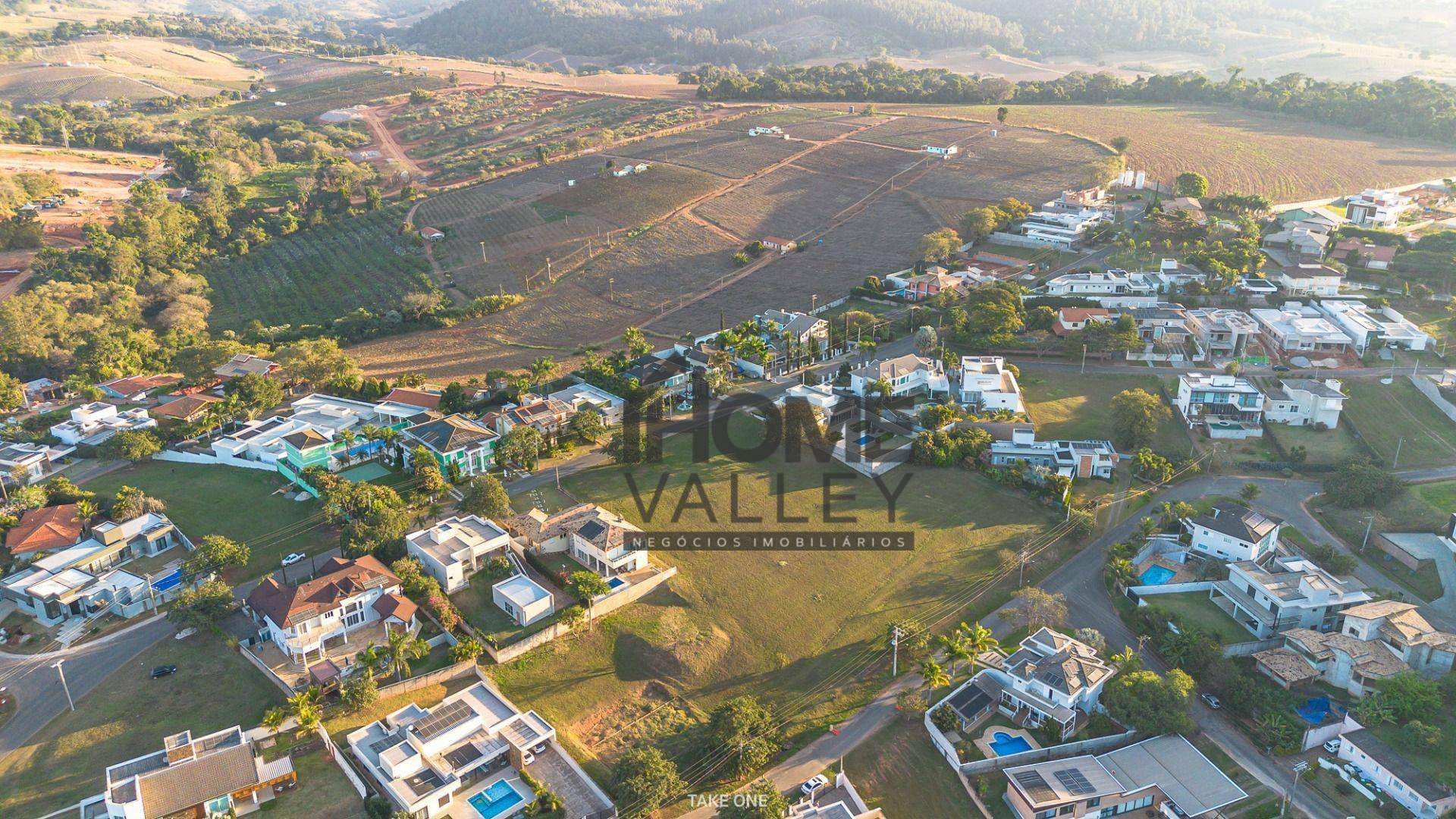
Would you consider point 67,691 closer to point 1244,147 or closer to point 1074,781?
point 1074,781

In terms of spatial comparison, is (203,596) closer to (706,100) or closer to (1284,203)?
(1284,203)

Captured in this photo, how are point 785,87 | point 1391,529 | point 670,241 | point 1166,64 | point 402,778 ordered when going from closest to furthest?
point 402,778, point 1391,529, point 670,241, point 785,87, point 1166,64

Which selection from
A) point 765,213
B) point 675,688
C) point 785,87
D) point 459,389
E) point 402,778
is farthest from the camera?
point 785,87

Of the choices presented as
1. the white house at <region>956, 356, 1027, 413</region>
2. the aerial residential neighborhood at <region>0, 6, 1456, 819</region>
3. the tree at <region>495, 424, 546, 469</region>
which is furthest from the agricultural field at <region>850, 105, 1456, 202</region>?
the tree at <region>495, 424, 546, 469</region>

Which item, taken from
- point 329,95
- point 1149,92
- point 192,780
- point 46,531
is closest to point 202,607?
point 192,780

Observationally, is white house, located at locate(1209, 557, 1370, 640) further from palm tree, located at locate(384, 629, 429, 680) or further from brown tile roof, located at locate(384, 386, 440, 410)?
brown tile roof, located at locate(384, 386, 440, 410)

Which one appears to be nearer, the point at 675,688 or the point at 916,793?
the point at 916,793

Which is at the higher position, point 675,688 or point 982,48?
point 982,48

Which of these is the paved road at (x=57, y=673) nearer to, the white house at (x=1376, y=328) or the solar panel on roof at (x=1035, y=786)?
the solar panel on roof at (x=1035, y=786)

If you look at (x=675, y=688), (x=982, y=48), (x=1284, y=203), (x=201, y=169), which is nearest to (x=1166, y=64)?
(x=982, y=48)

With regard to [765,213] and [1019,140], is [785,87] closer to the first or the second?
[1019,140]
